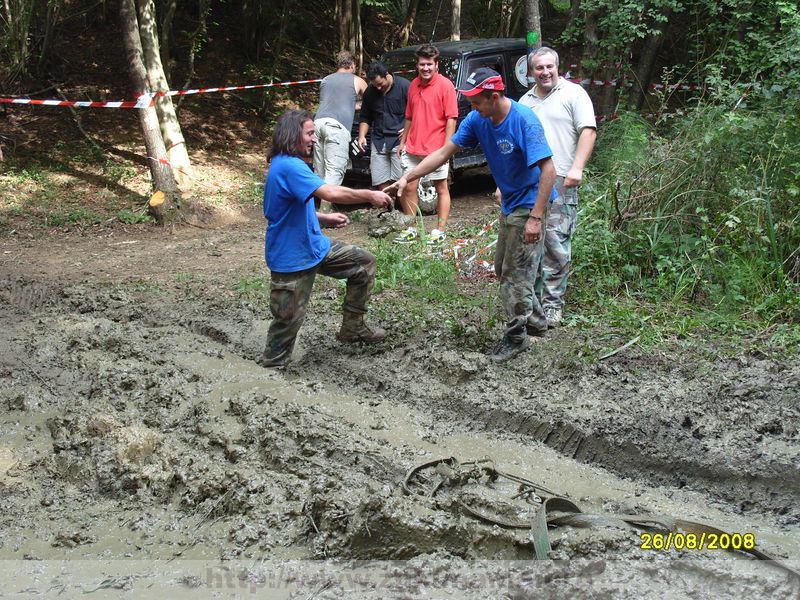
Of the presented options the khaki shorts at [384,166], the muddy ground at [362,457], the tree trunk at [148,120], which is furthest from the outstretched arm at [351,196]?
the tree trunk at [148,120]

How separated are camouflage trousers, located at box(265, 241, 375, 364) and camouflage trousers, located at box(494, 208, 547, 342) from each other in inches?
37.9

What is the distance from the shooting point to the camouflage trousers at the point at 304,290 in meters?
5.46

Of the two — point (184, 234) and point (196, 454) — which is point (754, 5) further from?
point (196, 454)

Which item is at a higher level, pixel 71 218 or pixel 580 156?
pixel 580 156

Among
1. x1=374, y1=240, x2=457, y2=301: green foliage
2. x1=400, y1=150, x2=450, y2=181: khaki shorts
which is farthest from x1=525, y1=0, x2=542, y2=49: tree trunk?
x1=374, y1=240, x2=457, y2=301: green foliage

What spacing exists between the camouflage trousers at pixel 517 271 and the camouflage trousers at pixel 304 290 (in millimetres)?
963

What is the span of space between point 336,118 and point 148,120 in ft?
9.68

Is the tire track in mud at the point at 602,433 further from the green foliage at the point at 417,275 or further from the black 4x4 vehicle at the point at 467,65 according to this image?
the black 4x4 vehicle at the point at 467,65

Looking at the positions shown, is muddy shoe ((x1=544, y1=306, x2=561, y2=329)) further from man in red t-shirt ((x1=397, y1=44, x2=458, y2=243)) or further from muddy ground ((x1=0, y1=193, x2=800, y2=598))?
man in red t-shirt ((x1=397, y1=44, x2=458, y2=243))

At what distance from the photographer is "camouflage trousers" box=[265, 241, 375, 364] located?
17.9 ft

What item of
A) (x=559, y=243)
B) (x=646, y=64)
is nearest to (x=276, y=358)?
(x=559, y=243)

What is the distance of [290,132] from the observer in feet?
16.8

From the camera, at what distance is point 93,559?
3521 mm
